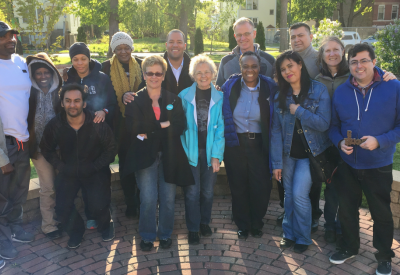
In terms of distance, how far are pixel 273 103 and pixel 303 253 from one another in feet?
5.53

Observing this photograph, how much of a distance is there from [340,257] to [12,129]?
3772 millimetres

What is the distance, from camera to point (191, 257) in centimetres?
384

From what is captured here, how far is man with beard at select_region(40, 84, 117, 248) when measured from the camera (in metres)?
3.99

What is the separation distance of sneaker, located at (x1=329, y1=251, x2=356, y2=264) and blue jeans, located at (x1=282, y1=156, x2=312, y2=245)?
0.30 metres

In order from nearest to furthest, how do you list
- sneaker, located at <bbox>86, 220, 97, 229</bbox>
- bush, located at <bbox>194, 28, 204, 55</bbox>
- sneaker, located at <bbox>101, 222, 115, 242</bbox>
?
sneaker, located at <bbox>101, 222, 115, 242</bbox> → sneaker, located at <bbox>86, 220, 97, 229</bbox> → bush, located at <bbox>194, 28, 204, 55</bbox>

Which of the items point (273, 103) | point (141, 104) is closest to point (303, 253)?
point (273, 103)

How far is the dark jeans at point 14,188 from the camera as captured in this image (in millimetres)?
3889

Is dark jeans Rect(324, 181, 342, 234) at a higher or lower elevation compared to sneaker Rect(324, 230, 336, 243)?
higher

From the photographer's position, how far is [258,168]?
4.12 m

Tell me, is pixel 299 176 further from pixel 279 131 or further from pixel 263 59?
pixel 263 59

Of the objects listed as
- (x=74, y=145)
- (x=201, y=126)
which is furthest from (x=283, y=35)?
(x=74, y=145)

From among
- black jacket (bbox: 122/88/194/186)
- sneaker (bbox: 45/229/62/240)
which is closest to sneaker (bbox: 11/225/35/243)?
sneaker (bbox: 45/229/62/240)

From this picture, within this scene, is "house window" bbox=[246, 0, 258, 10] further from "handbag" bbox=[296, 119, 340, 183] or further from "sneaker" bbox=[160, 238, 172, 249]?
"sneaker" bbox=[160, 238, 172, 249]

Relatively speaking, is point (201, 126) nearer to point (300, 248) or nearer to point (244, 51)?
point (244, 51)
